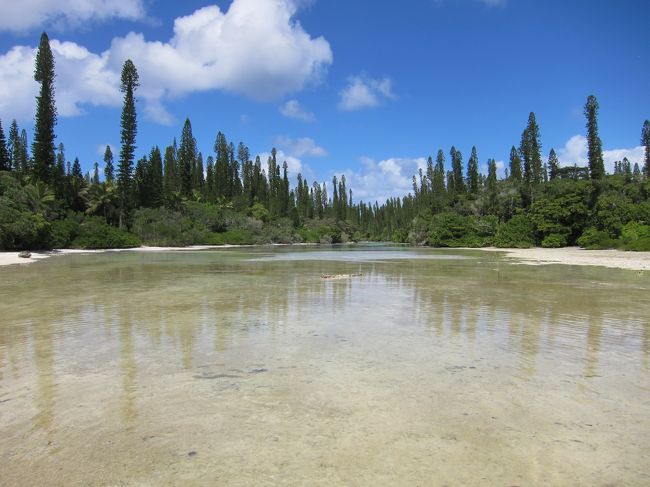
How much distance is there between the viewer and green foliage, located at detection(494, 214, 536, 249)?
55525 millimetres

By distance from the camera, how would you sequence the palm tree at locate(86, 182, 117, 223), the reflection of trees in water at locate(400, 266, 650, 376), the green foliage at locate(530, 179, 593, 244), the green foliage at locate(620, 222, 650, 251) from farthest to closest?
the palm tree at locate(86, 182, 117, 223) < the green foliage at locate(530, 179, 593, 244) < the green foliage at locate(620, 222, 650, 251) < the reflection of trees in water at locate(400, 266, 650, 376)

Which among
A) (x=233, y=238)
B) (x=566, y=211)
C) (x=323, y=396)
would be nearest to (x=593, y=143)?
(x=566, y=211)

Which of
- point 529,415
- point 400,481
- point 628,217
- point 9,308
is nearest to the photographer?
point 400,481

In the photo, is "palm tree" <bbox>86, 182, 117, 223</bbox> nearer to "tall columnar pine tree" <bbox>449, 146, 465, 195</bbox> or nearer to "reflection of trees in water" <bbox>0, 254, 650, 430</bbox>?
"reflection of trees in water" <bbox>0, 254, 650, 430</bbox>

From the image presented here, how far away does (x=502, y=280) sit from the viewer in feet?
54.6

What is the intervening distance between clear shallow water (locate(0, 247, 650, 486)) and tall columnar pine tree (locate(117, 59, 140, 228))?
179 feet

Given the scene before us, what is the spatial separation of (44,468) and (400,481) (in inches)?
101

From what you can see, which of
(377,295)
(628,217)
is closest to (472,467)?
(377,295)

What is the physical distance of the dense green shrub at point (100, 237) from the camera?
45.9 metres

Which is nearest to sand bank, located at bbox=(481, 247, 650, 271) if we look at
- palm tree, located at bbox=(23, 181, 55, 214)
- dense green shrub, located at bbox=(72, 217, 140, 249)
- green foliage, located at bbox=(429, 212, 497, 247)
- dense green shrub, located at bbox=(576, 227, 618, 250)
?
dense green shrub, located at bbox=(576, 227, 618, 250)

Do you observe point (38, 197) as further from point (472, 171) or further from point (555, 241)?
point (472, 171)

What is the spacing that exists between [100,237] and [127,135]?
19.0 metres

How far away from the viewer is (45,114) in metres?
54.8

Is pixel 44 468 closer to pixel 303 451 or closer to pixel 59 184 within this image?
pixel 303 451
